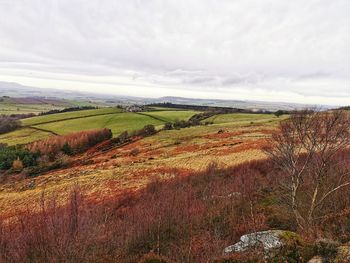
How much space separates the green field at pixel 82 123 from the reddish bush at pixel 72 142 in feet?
21.2

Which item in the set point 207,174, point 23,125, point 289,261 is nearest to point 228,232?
point 289,261

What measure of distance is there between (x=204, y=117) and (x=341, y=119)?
99.4 m

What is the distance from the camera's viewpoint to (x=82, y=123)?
109812mm

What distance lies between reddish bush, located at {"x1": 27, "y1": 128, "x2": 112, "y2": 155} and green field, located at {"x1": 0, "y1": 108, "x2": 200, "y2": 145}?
646cm

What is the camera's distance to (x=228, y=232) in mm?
14383

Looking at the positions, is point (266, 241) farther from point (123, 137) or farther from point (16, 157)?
point (123, 137)

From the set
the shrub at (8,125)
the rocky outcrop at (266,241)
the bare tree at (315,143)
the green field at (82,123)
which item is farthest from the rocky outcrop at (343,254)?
the shrub at (8,125)

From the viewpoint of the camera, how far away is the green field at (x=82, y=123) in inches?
3780

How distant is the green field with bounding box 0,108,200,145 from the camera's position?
9601 cm

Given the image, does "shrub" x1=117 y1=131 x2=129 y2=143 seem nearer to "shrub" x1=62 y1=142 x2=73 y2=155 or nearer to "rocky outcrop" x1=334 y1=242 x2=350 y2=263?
"shrub" x1=62 y1=142 x2=73 y2=155

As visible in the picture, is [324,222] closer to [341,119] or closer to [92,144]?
[341,119]

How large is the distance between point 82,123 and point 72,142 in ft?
92.9

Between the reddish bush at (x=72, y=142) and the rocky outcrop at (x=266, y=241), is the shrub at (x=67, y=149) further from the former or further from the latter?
the rocky outcrop at (x=266, y=241)

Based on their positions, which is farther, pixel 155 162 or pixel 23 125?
pixel 23 125
